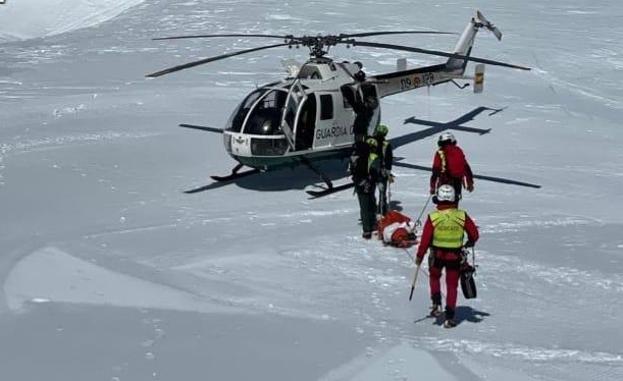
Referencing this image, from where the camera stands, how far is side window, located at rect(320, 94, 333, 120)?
539 inches

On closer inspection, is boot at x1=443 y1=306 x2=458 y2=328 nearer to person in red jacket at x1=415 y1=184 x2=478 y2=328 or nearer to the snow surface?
the snow surface

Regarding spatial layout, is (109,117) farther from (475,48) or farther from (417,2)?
(417,2)

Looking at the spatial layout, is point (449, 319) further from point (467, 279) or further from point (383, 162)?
point (383, 162)

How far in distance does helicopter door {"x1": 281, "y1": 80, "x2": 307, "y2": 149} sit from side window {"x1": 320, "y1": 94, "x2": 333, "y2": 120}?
354mm

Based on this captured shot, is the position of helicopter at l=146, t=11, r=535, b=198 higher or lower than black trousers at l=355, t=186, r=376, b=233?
higher

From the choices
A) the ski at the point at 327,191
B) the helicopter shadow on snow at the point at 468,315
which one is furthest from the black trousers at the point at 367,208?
the helicopter shadow on snow at the point at 468,315

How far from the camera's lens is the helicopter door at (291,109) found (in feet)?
43.4

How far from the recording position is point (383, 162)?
38.4 feet

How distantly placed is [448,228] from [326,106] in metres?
5.73

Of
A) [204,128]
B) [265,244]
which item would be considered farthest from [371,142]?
[204,128]

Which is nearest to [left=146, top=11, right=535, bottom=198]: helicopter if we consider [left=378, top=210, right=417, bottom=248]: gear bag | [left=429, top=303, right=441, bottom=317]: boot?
[left=378, top=210, right=417, bottom=248]: gear bag

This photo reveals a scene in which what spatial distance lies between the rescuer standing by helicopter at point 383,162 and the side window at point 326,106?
1989mm

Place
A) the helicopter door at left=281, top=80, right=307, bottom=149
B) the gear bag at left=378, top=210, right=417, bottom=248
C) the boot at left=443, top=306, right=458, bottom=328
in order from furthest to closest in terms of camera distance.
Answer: the helicopter door at left=281, top=80, right=307, bottom=149 → the gear bag at left=378, top=210, right=417, bottom=248 → the boot at left=443, top=306, right=458, bottom=328

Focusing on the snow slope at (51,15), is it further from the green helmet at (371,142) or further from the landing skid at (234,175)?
the green helmet at (371,142)
